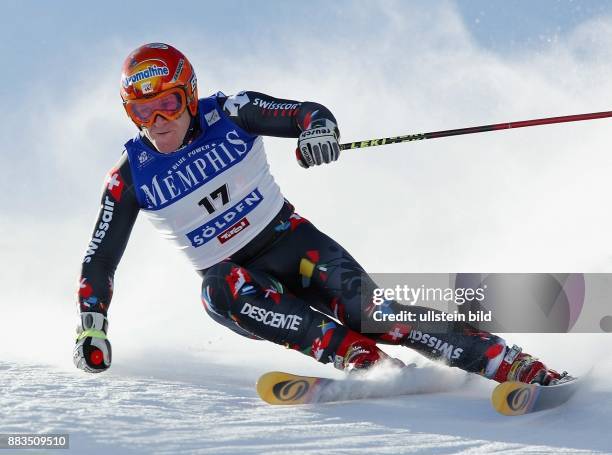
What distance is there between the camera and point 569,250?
7391 millimetres

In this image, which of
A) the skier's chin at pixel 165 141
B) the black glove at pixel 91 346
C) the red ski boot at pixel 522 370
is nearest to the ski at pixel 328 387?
the red ski boot at pixel 522 370

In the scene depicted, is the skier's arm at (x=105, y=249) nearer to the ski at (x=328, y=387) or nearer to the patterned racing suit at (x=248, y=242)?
the patterned racing suit at (x=248, y=242)

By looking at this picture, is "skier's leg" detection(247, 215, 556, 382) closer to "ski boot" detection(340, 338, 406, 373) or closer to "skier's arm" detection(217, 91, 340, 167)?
"ski boot" detection(340, 338, 406, 373)

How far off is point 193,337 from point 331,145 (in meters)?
3.83

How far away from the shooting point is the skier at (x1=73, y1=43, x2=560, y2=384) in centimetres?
376

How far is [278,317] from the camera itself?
12.3 feet

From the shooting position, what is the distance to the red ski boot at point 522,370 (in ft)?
11.8

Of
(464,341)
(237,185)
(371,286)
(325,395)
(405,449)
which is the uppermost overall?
(237,185)

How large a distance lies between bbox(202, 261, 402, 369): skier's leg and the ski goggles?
82 cm

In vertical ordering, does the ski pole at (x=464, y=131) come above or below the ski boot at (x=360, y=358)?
above

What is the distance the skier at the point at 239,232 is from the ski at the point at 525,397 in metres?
0.34

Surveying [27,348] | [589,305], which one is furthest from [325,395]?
[27,348]

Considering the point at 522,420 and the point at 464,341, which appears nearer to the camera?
the point at 522,420

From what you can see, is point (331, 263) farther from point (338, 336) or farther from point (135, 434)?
point (135, 434)
